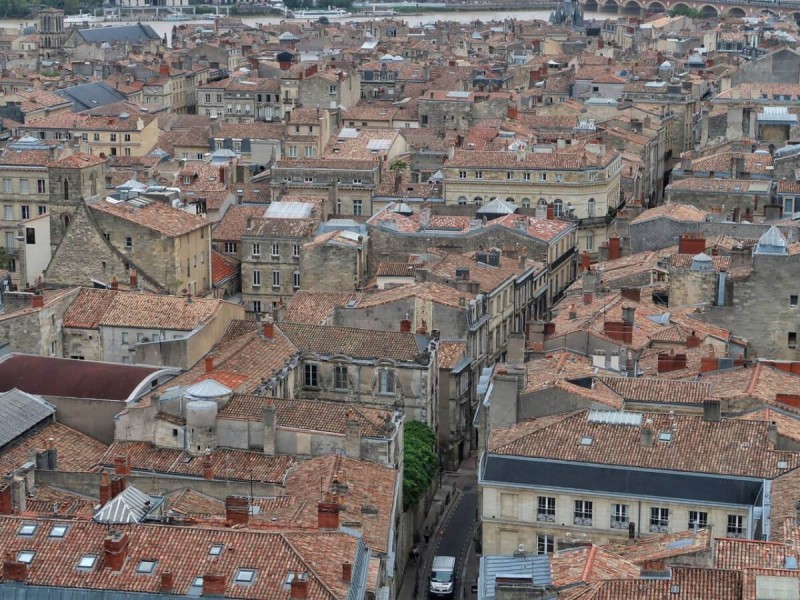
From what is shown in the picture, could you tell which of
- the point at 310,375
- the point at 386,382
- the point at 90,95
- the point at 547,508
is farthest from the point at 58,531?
the point at 90,95

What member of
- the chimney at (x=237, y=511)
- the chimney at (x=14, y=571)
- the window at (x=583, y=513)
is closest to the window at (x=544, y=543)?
the window at (x=583, y=513)

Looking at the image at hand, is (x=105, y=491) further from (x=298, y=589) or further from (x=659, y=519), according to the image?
(x=659, y=519)

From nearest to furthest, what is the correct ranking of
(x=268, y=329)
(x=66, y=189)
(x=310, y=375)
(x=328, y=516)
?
(x=328, y=516)
(x=268, y=329)
(x=310, y=375)
(x=66, y=189)

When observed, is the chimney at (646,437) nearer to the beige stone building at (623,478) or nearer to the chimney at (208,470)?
the beige stone building at (623,478)

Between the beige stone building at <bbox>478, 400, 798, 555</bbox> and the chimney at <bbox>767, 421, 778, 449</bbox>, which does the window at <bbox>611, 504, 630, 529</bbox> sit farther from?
the chimney at <bbox>767, 421, 778, 449</bbox>

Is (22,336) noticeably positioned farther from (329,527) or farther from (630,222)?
(630,222)

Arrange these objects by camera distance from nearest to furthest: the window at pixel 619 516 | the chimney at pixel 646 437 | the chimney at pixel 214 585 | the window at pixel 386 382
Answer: the chimney at pixel 214 585 < the window at pixel 619 516 < the chimney at pixel 646 437 < the window at pixel 386 382

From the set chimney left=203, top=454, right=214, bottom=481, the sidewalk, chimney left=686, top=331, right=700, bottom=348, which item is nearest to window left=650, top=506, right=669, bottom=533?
the sidewalk
